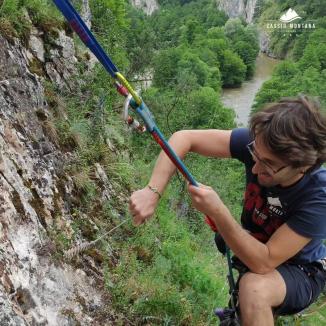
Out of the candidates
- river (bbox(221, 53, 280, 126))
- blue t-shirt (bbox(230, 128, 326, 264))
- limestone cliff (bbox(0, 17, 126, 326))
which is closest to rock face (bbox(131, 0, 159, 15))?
river (bbox(221, 53, 280, 126))

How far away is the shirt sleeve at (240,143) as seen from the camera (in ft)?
8.98

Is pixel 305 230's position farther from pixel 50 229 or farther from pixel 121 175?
pixel 121 175

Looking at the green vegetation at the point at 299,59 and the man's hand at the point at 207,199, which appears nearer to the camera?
the man's hand at the point at 207,199

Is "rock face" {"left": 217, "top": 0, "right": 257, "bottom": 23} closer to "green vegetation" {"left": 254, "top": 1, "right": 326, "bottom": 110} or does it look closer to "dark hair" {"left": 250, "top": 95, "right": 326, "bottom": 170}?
"green vegetation" {"left": 254, "top": 1, "right": 326, "bottom": 110}

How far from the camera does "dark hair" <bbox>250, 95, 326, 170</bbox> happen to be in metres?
2.20

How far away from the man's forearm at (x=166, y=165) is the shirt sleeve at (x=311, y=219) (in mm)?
740

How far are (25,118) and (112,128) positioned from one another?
3089 millimetres

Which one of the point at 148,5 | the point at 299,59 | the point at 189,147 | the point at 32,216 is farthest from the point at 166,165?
the point at 148,5

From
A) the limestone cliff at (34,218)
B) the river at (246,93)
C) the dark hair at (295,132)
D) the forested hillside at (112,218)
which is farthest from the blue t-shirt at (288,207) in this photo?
the river at (246,93)

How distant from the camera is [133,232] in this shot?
4445 mm

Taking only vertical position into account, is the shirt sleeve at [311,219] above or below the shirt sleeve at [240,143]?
below

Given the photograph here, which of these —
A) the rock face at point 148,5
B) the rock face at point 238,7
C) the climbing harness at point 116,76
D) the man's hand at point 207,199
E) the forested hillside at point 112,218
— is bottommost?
the rock face at point 238,7

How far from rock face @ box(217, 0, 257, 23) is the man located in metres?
114

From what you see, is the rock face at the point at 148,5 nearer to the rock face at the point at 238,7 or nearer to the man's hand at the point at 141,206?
the rock face at the point at 238,7
